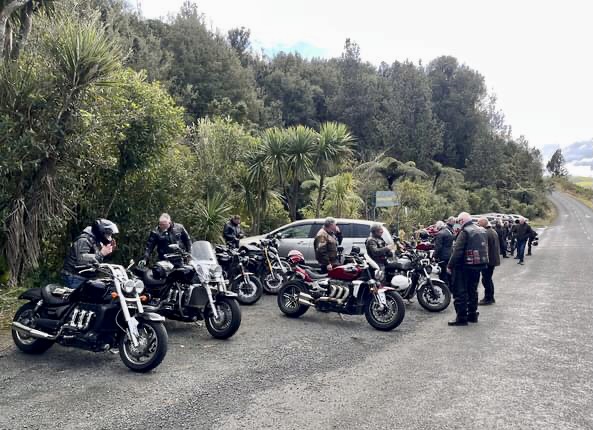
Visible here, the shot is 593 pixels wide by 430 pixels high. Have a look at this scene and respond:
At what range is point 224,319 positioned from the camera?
7211 mm

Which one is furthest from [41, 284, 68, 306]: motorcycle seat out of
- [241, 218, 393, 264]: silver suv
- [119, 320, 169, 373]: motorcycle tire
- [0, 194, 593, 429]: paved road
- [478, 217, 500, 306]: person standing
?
[478, 217, 500, 306]: person standing

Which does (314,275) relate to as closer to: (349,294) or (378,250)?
(349,294)

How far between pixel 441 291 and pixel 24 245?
7.03 meters

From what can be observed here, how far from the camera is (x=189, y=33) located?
42594mm

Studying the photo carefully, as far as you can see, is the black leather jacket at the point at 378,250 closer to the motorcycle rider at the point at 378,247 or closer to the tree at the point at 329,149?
the motorcycle rider at the point at 378,247

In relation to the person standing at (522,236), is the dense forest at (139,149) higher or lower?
higher

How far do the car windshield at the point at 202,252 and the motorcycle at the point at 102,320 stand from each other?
1.43 meters

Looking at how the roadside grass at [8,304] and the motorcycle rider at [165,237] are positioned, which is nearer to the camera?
the roadside grass at [8,304]

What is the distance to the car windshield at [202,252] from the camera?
7688 millimetres

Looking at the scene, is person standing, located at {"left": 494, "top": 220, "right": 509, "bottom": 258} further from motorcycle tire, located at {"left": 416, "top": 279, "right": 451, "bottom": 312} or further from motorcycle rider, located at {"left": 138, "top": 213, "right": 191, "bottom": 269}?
motorcycle rider, located at {"left": 138, "top": 213, "right": 191, "bottom": 269}

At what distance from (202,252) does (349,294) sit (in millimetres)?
2283

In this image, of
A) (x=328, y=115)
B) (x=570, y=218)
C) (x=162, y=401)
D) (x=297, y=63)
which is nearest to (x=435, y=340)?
(x=162, y=401)

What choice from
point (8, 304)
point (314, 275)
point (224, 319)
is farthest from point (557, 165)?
point (8, 304)

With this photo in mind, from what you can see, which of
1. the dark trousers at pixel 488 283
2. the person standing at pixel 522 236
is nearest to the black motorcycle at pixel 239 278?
the dark trousers at pixel 488 283
